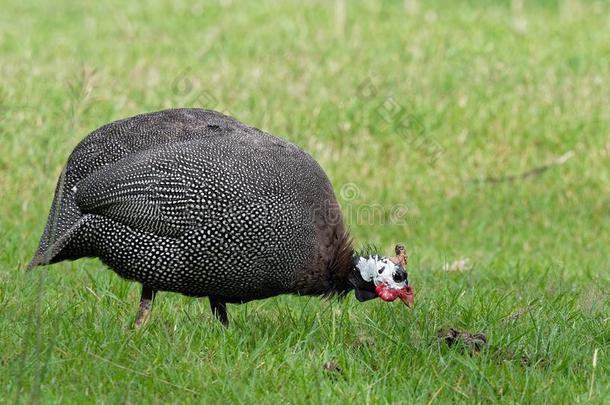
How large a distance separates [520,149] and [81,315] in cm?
462

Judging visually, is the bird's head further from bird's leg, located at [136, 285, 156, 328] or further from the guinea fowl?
bird's leg, located at [136, 285, 156, 328]

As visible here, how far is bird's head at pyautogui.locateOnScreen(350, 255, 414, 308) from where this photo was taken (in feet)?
12.9

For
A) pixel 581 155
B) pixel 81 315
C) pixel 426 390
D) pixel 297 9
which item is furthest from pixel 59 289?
pixel 297 9

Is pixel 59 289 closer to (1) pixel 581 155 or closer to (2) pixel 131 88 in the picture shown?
(2) pixel 131 88

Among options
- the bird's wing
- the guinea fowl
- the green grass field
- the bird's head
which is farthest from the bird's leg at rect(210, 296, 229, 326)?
the bird's head

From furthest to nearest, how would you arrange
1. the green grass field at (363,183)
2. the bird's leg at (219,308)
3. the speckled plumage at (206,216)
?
the bird's leg at (219,308)
the speckled plumage at (206,216)
the green grass field at (363,183)

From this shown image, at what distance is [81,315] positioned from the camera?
395 centimetres

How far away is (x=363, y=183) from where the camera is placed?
7.34 m

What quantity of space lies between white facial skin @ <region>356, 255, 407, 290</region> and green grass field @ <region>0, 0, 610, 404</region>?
0.16 metres

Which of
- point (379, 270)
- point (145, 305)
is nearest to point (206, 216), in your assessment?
point (145, 305)

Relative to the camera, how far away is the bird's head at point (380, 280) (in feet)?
12.9

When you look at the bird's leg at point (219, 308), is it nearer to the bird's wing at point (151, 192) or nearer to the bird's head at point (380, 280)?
the bird's wing at point (151, 192)

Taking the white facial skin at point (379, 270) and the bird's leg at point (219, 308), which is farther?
the bird's leg at point (219, 308)

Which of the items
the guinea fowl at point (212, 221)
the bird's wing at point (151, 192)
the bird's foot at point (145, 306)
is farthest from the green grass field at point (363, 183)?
the bird's wing at point (151, 192)
